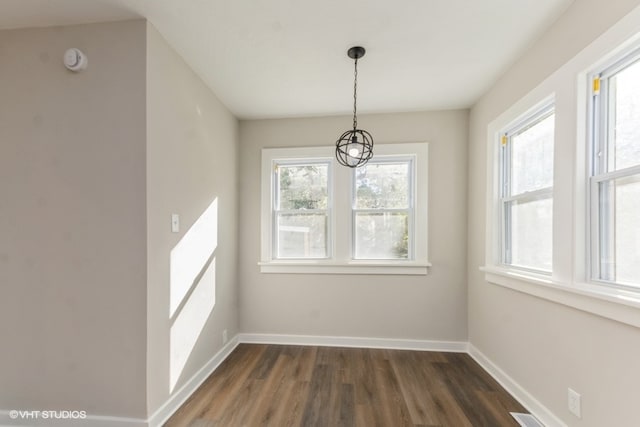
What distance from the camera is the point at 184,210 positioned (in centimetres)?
218

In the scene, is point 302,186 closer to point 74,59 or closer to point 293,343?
point 293,343

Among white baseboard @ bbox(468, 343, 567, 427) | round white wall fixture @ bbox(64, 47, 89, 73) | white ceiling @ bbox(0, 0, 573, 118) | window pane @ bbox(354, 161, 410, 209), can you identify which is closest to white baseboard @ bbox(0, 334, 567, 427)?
white baseboard @ bbox(468, 343, 567, 427)

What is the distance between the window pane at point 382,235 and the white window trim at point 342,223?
3.5 inches

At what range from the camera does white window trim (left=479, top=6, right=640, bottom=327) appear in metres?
1.35

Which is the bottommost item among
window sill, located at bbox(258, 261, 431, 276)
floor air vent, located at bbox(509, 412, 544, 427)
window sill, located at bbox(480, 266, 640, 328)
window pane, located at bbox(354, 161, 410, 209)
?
floor air vent, located at bbox(509, 412, 544, 427)

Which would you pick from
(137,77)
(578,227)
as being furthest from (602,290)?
(137,77)

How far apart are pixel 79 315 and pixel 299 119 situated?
2.67m

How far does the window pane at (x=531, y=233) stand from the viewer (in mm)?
1971

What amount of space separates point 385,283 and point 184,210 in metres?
2.17

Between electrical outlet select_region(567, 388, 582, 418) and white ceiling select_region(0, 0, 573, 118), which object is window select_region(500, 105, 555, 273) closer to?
white ceiling select_region(0, 0, 573, 118)

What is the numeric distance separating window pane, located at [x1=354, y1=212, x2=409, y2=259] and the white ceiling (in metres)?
1.30

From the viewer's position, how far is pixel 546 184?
1989 millimetres

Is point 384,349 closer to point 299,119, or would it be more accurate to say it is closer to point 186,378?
point 186,378

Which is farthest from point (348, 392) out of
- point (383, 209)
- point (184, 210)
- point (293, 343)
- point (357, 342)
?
point (184, 210)
